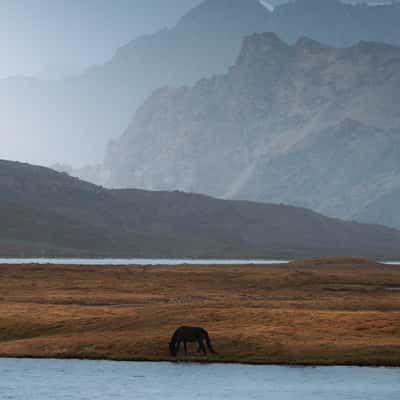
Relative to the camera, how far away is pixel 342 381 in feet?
159

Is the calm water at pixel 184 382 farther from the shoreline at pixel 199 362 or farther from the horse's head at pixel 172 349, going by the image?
the horse's head at pixel 172 349

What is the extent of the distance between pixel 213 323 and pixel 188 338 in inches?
439

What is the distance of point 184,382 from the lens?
47844mm

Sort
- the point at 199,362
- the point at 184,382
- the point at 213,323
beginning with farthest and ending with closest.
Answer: the point at 213,323 → the point at 199,362 → the point at 184,382

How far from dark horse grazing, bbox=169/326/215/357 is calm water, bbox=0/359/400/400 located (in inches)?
66.6

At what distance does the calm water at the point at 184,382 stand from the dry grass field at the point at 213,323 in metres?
2.29

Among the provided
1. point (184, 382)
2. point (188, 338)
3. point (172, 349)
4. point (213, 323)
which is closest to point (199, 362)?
point (188, 338)

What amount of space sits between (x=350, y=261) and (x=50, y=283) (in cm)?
8424

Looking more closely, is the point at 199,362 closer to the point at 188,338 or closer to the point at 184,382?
the point at 188,338

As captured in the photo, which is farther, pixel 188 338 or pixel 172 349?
pixel 172 349

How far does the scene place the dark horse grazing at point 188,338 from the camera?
54.2 metres

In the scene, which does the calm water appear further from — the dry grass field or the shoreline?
the dry grass field

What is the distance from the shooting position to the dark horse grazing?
2133 inches

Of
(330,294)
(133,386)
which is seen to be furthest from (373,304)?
(133,386)
